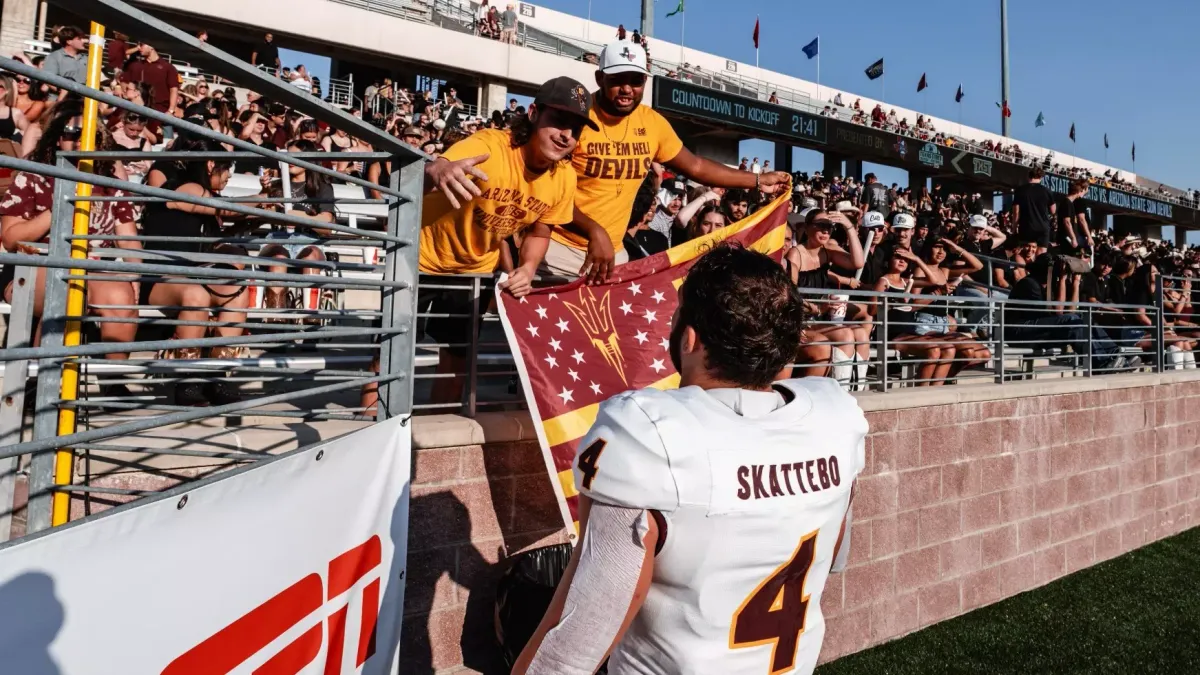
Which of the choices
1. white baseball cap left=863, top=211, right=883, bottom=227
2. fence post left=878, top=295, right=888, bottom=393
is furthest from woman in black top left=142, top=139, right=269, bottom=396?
white baseball cap left=863, top=211, right=883, bottom=227

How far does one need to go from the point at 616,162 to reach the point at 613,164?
2 cm

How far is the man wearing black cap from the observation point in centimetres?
395

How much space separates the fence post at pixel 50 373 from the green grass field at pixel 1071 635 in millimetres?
4380

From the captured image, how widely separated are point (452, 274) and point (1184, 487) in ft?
31.0

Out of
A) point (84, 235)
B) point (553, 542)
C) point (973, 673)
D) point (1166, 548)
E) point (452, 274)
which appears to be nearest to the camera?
point (84, 235)

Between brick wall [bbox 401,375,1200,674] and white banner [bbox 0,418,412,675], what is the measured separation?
44.0 inches

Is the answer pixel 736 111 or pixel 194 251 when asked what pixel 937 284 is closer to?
pixel 194 251

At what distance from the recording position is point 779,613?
1.89m

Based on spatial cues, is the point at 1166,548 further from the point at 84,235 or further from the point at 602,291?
the point at 84,235

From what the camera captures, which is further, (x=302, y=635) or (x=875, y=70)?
(x=875, y=70)

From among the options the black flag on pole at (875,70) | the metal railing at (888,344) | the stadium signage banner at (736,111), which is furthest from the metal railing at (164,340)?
the black flag on pole at (875,70)

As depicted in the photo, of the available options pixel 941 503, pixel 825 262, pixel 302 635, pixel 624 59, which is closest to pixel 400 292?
pixel 302 635

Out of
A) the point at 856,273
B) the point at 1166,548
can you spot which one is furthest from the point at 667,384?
the point at 1166,548

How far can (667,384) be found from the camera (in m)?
4.41
